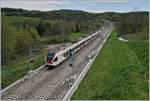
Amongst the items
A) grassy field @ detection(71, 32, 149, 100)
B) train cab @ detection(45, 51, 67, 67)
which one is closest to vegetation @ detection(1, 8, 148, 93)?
grassy field @ detection(71, 32, 149, 100)

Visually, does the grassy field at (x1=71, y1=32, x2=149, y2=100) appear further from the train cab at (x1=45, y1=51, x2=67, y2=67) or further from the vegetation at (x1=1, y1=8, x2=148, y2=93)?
the train cab at (x1=45, y1=51, x2=67, y2=67)

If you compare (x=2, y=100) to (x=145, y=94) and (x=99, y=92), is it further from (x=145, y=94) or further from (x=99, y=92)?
(x=145, y=94)

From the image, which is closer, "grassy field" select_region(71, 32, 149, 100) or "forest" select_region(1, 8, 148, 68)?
"grassy field" select_region(71, 32, 149, 100)

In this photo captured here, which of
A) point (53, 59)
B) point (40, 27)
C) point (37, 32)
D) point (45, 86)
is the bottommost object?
point (37, 32)

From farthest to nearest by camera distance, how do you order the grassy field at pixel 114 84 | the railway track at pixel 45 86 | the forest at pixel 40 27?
the forest at pixel 40 27, the railway track at pixel 45 86, the grassy field at pixel 114 84

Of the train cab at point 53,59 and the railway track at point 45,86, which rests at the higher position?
the train cab at point 53,59

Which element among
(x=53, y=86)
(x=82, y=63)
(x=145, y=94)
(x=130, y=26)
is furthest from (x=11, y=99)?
(x=130, y=26)

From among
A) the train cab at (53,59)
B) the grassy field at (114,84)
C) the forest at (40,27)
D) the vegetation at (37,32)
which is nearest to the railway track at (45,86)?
the train cab at (53,59)

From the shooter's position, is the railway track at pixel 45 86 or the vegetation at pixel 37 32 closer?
the railway track at pixel 45 86

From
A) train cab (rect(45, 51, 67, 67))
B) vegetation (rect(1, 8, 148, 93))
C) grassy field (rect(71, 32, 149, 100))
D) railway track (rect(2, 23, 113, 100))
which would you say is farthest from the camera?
vegetation (rect(1, 8, 148, 93))

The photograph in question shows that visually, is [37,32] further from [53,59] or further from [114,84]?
[114,84]

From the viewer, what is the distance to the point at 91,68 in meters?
34.4

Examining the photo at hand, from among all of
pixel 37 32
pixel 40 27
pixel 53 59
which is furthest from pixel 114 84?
pixel 40 27

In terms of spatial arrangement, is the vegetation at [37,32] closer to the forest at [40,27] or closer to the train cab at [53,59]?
the forest at [40,27]
